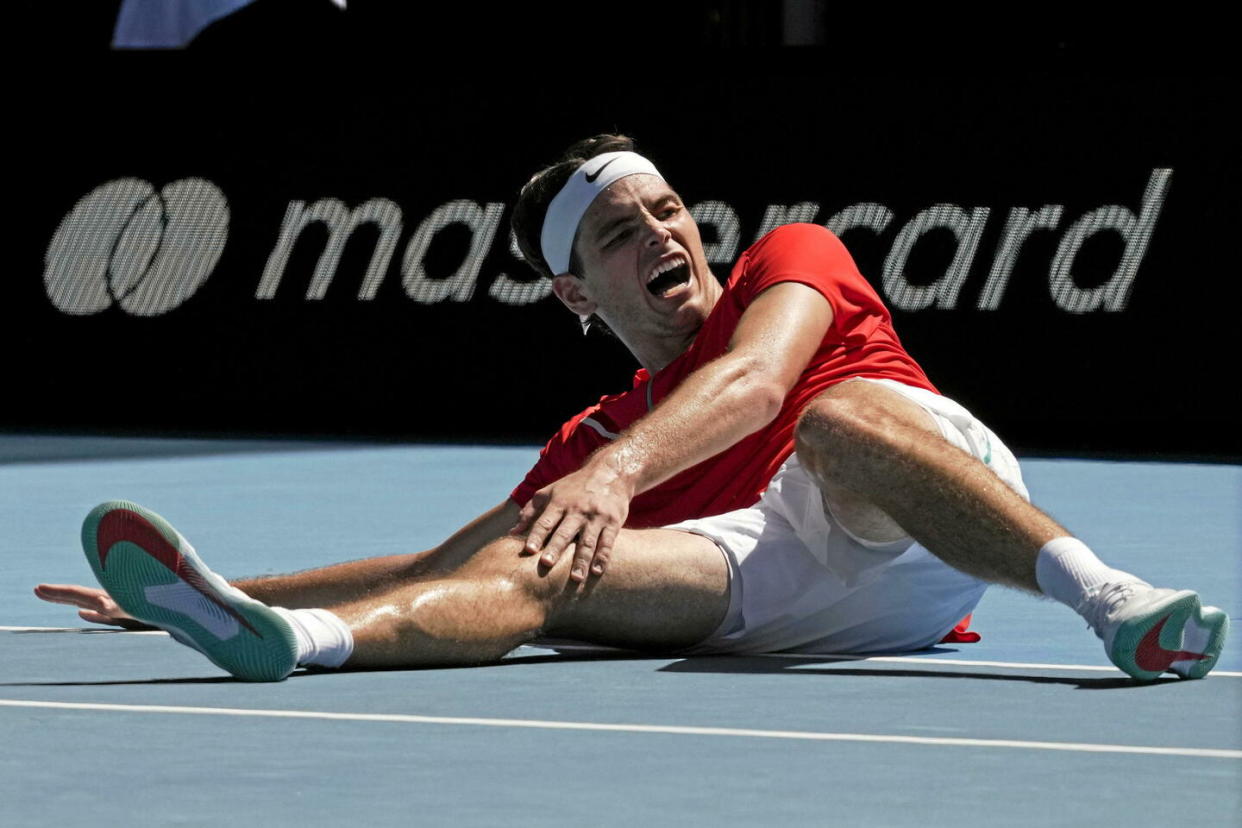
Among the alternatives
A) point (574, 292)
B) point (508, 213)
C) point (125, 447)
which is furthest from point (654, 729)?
point (508, 213)

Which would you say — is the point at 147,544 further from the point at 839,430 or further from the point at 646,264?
the point at 646,264

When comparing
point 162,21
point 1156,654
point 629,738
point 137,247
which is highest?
point 162,21

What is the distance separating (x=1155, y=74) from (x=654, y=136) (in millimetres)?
2592

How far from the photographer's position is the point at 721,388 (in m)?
4.81

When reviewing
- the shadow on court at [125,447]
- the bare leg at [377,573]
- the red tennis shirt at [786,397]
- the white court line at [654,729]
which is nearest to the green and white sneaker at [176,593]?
the white court line at [654,729]

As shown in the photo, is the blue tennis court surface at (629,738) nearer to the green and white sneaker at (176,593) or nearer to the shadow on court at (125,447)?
the green and white sneaker at (176,593)

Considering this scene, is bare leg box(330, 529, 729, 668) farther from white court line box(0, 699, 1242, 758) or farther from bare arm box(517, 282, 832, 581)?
white court line box(0, 699, 1242, 758)

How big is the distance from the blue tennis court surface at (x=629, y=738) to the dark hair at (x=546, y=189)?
1085mm

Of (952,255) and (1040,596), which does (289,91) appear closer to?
(952,255)

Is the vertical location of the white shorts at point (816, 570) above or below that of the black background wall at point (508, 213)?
below

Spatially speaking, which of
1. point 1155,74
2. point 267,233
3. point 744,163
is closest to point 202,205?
point 267,233

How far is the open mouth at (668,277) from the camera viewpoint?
5.49 metres

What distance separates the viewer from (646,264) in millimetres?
5527

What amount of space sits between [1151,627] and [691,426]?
96 centimetres
